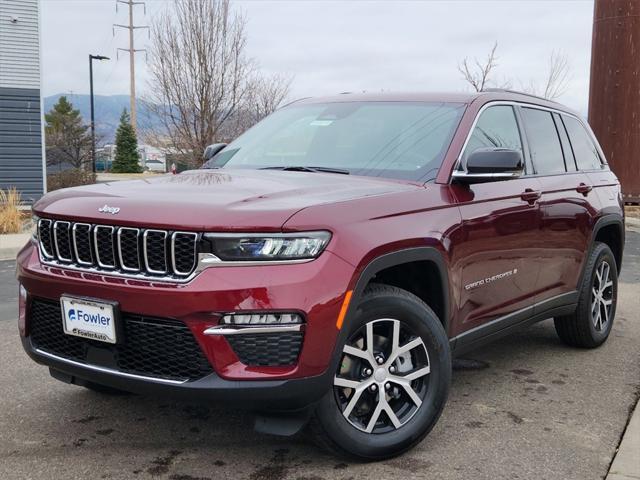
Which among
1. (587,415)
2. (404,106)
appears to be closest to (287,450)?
(587,415)

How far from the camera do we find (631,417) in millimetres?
4051

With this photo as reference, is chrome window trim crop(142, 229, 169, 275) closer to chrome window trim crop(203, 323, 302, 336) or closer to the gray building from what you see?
chrome window trim crop(203, 323, 302, 336)

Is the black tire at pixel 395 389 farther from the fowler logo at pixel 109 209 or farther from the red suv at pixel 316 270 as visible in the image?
the fowler logo at pixel 109 209

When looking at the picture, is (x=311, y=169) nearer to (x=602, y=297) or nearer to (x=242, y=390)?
(x=242, y=390)

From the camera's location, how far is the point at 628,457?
349 centimetres

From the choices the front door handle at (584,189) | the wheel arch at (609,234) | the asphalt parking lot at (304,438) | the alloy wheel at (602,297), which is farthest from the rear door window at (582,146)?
the asphalt parking lot at (304,438)

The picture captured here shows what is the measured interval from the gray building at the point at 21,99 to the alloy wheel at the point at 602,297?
51.0ft

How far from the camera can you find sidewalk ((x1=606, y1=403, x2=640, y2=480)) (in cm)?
329

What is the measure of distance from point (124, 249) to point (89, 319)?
0.35m

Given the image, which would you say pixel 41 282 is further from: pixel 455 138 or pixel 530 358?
pixel 530 358

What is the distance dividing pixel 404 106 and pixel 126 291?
7.28 feet

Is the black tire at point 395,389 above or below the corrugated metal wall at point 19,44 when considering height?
below

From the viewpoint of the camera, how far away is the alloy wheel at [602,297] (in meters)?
5.48

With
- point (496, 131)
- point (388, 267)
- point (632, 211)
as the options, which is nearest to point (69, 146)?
point (632, 211)
